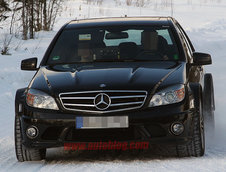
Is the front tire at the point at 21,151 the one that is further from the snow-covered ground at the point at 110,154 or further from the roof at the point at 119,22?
the roof at the point at 119,22

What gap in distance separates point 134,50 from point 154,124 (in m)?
1.60

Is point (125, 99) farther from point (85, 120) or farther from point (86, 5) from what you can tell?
point (86, 5)

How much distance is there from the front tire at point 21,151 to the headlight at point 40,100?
0.25 m

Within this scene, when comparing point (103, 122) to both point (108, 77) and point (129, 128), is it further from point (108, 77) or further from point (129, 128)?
point (108, 77)

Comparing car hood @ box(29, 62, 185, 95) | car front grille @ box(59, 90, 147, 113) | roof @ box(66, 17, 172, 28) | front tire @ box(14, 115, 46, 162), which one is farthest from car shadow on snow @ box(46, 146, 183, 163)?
roof @ box(66, 17, 172, 28)

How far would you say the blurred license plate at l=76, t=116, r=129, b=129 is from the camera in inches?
228

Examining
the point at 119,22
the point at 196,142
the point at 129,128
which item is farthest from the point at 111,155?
the point at 119,22

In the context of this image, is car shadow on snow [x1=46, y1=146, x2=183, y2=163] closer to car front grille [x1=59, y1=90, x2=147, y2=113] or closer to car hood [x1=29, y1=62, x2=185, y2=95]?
car front grille [x1=59, y1=90, x2=147, y2=113]

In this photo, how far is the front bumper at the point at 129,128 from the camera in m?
5.80

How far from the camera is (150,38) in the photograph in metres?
7.36

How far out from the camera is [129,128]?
19.2 ft

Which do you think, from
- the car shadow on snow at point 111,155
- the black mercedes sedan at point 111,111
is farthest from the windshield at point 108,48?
the car shadow on snow at point 111,155

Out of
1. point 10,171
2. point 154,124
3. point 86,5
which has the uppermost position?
point 154,124

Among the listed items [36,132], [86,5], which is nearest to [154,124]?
[36,132]
